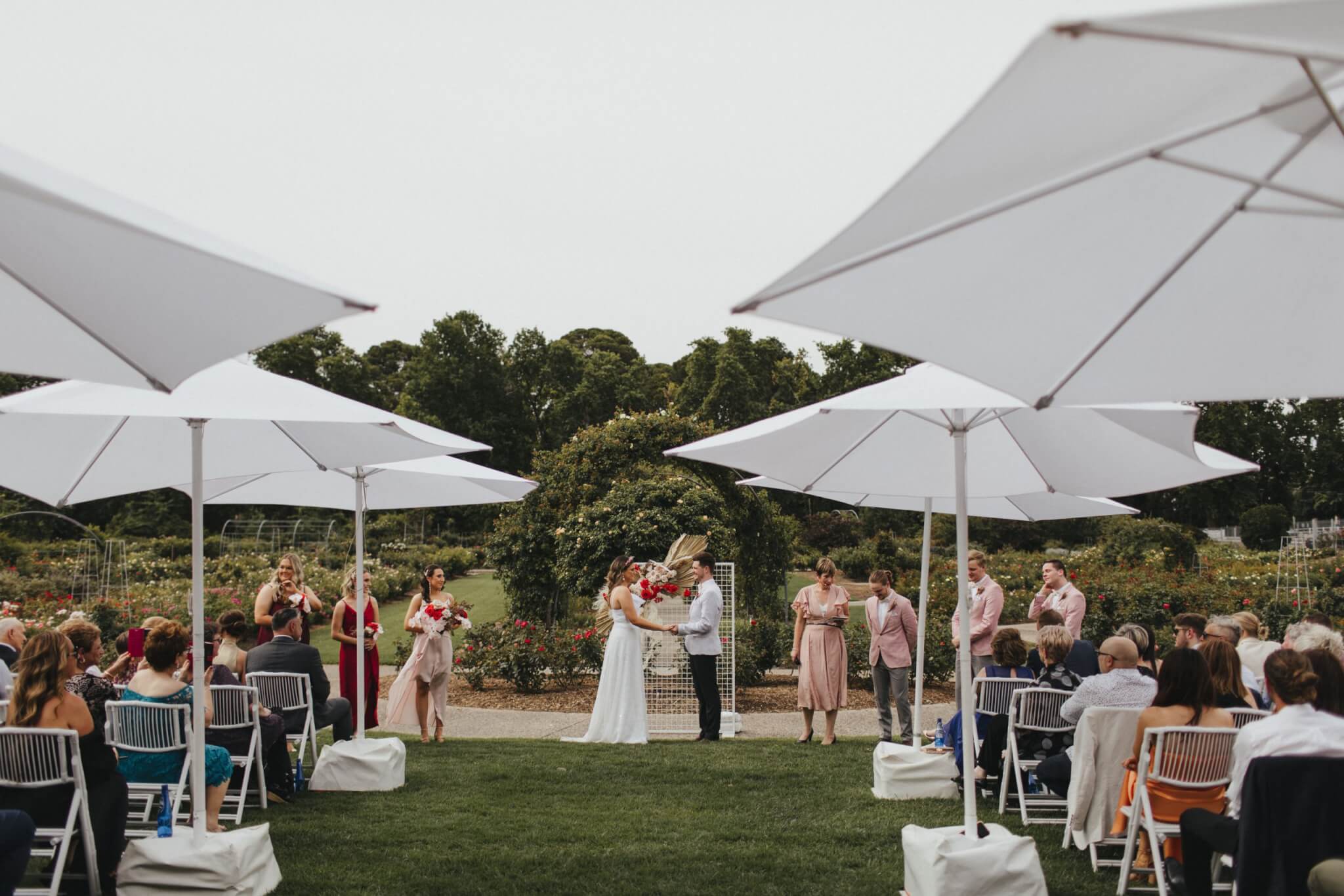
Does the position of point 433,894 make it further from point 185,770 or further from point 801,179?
point 801,179

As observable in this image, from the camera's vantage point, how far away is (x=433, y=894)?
18.1 feet

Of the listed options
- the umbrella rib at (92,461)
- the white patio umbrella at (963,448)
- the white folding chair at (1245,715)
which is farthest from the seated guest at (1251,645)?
the umbrella rib at (92,461)

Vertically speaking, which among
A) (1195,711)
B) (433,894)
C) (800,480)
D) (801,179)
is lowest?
(433,894)

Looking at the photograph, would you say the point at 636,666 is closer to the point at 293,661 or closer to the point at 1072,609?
the point at 293,661

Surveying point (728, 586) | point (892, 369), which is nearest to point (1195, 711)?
point (728, 586)

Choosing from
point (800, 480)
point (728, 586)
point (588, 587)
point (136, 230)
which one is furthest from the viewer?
point (588, 587)

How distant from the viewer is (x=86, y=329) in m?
3.77

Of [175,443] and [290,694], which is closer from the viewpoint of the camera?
[175,443]

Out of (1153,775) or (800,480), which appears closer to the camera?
(1153,775)

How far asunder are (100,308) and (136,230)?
780mm

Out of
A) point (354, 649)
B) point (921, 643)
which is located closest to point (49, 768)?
point (354, 649)

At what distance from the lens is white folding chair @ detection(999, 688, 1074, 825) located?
6.87 m

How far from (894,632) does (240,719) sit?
5732 mm

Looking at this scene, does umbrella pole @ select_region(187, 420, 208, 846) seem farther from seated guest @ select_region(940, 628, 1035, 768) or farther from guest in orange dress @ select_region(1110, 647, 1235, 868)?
seated guest @ select_region(940, 628, 1035, 768)
